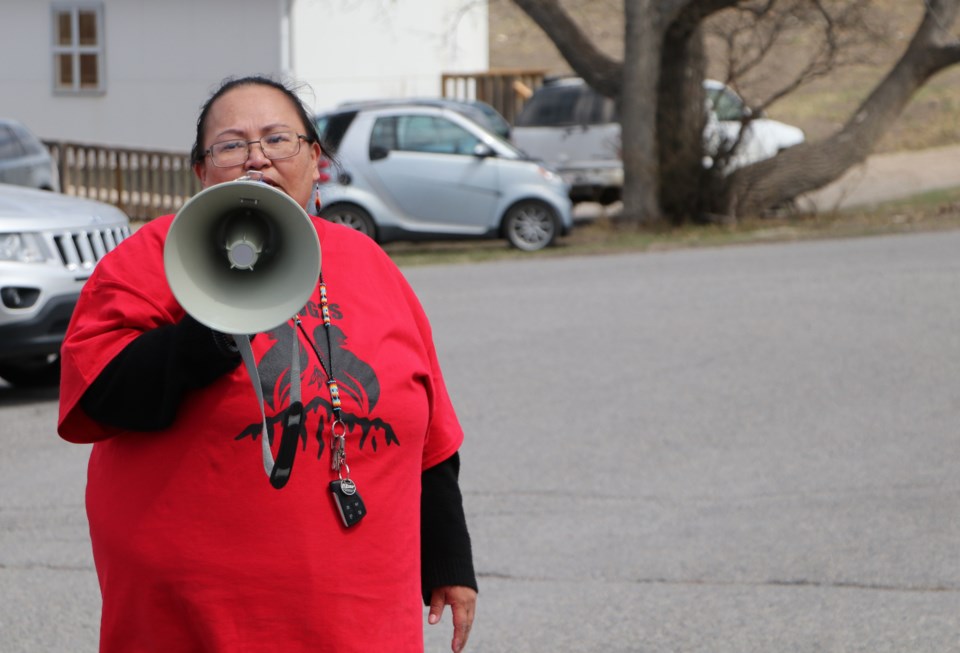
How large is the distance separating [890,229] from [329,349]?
54.7ft

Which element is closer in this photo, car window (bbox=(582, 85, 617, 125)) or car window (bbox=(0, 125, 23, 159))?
car window (bbox=(0, 125, 23, 159))

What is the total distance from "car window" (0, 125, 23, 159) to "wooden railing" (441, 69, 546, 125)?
13.2 m

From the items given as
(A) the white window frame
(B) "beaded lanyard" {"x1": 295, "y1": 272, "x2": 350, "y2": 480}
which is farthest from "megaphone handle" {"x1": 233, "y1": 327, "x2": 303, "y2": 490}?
(A) the white window frame

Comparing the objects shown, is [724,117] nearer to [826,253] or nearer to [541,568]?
[826,253]

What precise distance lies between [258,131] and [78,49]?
2553 cm

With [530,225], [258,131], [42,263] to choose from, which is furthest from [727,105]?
[258,131]

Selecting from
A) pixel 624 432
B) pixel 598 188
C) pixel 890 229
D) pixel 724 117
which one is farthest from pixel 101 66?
pixel 624 432

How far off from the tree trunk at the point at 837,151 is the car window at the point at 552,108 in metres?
3.11

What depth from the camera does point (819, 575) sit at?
5.58 metres

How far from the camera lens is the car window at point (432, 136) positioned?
1797 cm

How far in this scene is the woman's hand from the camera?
9.50 feet

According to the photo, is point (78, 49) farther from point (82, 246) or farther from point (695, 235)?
point (82, 246)

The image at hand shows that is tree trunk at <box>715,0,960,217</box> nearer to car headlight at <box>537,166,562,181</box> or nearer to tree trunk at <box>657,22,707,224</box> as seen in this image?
tree trunk at <box>657,22,707,224</box>

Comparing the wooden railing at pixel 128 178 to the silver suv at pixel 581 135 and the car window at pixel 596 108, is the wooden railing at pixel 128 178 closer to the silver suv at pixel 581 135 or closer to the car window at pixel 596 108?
the silver suv at pixel 581 135
